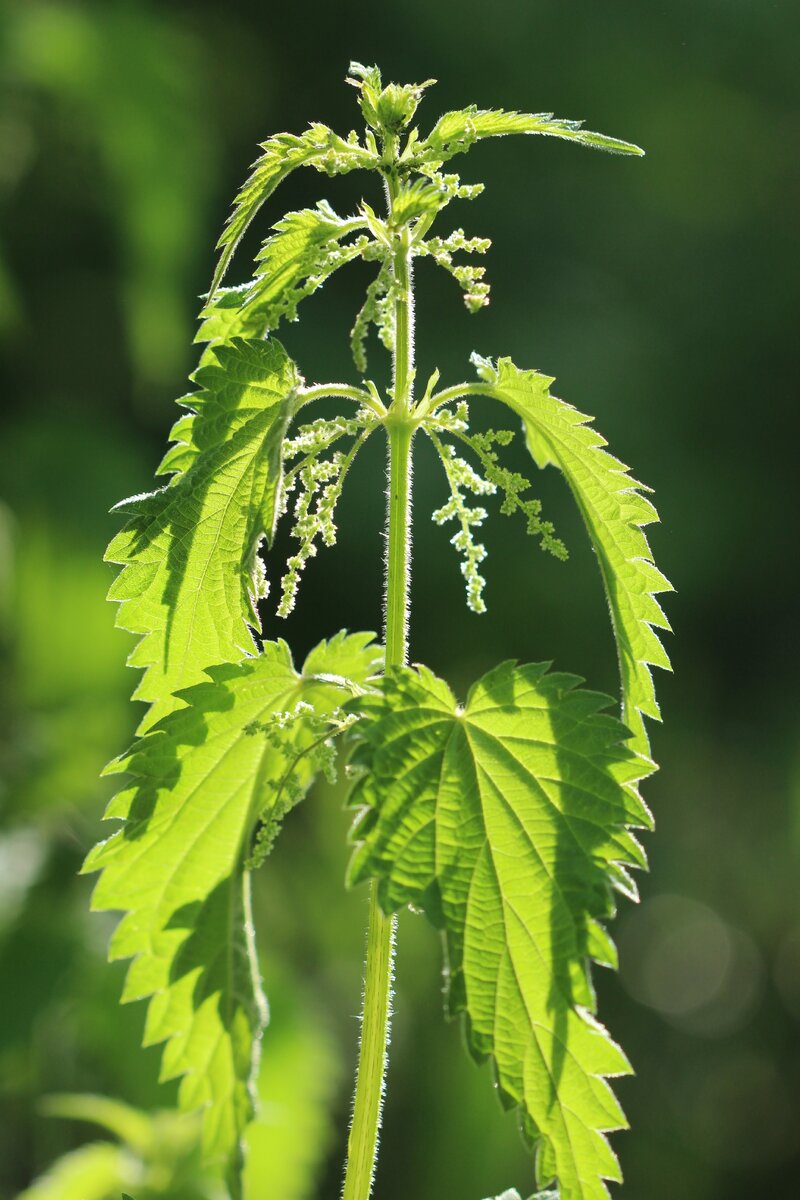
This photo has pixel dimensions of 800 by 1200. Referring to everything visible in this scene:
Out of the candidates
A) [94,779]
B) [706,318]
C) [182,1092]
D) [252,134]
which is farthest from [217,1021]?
[706,318]

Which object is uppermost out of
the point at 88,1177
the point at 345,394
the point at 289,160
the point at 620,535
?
the point at 289,160

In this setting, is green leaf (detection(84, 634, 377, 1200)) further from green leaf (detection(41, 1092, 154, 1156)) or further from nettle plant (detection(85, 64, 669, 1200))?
green leaf (detection(41, 1092, 154, 1156))

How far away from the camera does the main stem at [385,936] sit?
88 centimetres

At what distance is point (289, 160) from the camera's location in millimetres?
908

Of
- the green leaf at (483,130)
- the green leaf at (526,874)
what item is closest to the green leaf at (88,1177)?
the green leaf at (526,874)

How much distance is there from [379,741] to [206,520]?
20cm

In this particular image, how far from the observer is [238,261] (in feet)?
12.7

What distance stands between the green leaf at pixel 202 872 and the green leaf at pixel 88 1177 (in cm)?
65

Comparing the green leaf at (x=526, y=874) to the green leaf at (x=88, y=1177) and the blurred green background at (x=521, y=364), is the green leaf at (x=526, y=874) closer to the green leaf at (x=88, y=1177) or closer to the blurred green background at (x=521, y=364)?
the green leaf at (x=88, y=1177)

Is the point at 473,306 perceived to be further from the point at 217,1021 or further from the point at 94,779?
the point at 94,779

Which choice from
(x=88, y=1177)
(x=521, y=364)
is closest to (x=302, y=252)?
(x=88, y=1177)

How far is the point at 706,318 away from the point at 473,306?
3.69 meters

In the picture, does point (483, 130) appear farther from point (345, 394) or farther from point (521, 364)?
point (521, 364)

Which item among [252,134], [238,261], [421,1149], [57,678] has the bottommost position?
[421,1149]
